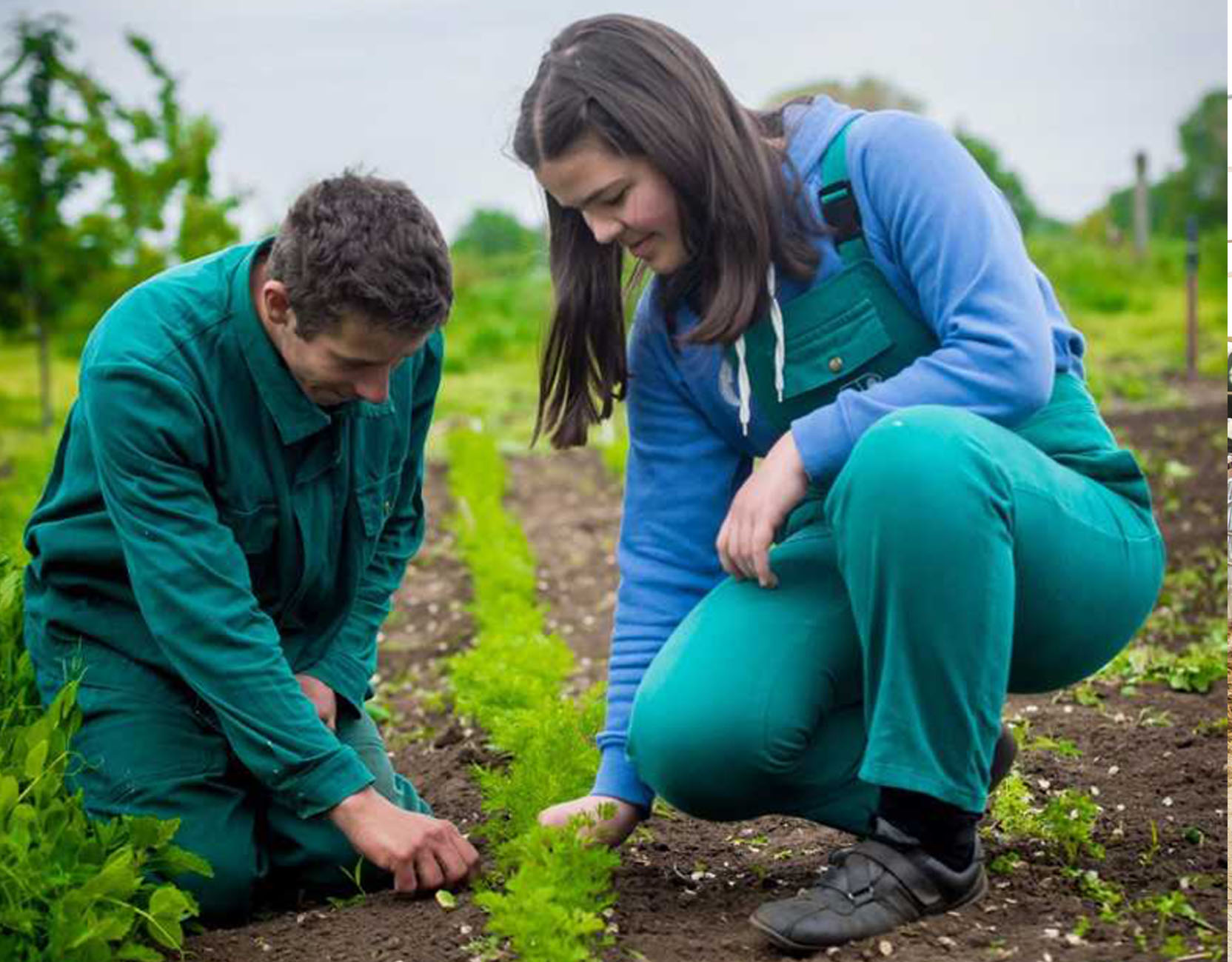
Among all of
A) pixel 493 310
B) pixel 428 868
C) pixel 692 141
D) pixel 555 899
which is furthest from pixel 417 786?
pixel 493 310

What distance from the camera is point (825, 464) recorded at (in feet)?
8.47

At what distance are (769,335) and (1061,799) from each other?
1036 millimetres

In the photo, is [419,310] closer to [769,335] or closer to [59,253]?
[769,335]

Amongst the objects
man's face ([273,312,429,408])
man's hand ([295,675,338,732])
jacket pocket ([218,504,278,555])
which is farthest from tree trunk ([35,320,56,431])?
man's face ([273,312,429,408])

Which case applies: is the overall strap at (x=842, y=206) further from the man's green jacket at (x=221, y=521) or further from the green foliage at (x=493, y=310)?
the green foliage at (x=493, y=310)

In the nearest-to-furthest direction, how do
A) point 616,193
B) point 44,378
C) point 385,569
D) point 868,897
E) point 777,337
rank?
point 868,897
point 616,193
point 777,337
point 385,569
point 44,378

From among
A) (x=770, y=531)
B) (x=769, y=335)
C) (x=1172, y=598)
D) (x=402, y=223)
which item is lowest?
(x=1172, y=598)

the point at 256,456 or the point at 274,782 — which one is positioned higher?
the point at 256,456

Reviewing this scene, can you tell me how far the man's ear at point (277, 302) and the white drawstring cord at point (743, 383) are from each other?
76 cm

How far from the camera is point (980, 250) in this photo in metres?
2.61

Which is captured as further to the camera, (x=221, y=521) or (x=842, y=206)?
(x=221, y=521)

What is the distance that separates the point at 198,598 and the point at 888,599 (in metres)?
1.16

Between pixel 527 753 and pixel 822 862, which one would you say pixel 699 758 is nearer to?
pixel 822 862

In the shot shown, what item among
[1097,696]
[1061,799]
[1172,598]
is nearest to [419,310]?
[1061,799]
